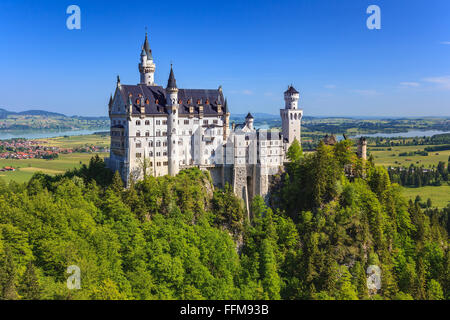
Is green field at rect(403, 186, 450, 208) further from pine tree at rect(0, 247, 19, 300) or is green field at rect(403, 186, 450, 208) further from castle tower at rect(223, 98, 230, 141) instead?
pine tree at rect(0, 247, 19, 300)

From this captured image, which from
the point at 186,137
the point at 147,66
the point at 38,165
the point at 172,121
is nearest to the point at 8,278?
the point at 172,121

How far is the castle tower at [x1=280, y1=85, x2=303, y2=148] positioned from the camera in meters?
84.4

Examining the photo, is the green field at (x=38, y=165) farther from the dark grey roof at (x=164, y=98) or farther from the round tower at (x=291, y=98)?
the round tower at (x=291, y=98)

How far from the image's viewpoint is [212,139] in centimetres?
7550

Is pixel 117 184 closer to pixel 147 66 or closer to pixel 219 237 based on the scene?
pixel 219 237

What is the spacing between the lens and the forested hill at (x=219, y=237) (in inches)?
1906

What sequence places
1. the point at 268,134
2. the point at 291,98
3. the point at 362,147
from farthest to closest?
the point at 291,98, the point at 362,147, the point at 268,134

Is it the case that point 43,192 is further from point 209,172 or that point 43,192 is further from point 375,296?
point 375,296

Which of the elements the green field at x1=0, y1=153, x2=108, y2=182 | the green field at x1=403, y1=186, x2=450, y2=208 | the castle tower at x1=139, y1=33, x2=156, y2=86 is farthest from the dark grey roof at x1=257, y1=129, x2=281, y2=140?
the green field at x1=403, y1=186, x2=450, y2=208

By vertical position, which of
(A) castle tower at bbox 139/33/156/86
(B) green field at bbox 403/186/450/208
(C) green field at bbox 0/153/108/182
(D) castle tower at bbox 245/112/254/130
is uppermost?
(A) castle tower at bbox 139/33/156/86

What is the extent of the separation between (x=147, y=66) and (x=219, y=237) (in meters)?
34.5

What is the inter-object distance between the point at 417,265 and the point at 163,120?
4973cm

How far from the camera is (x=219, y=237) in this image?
207 ft
